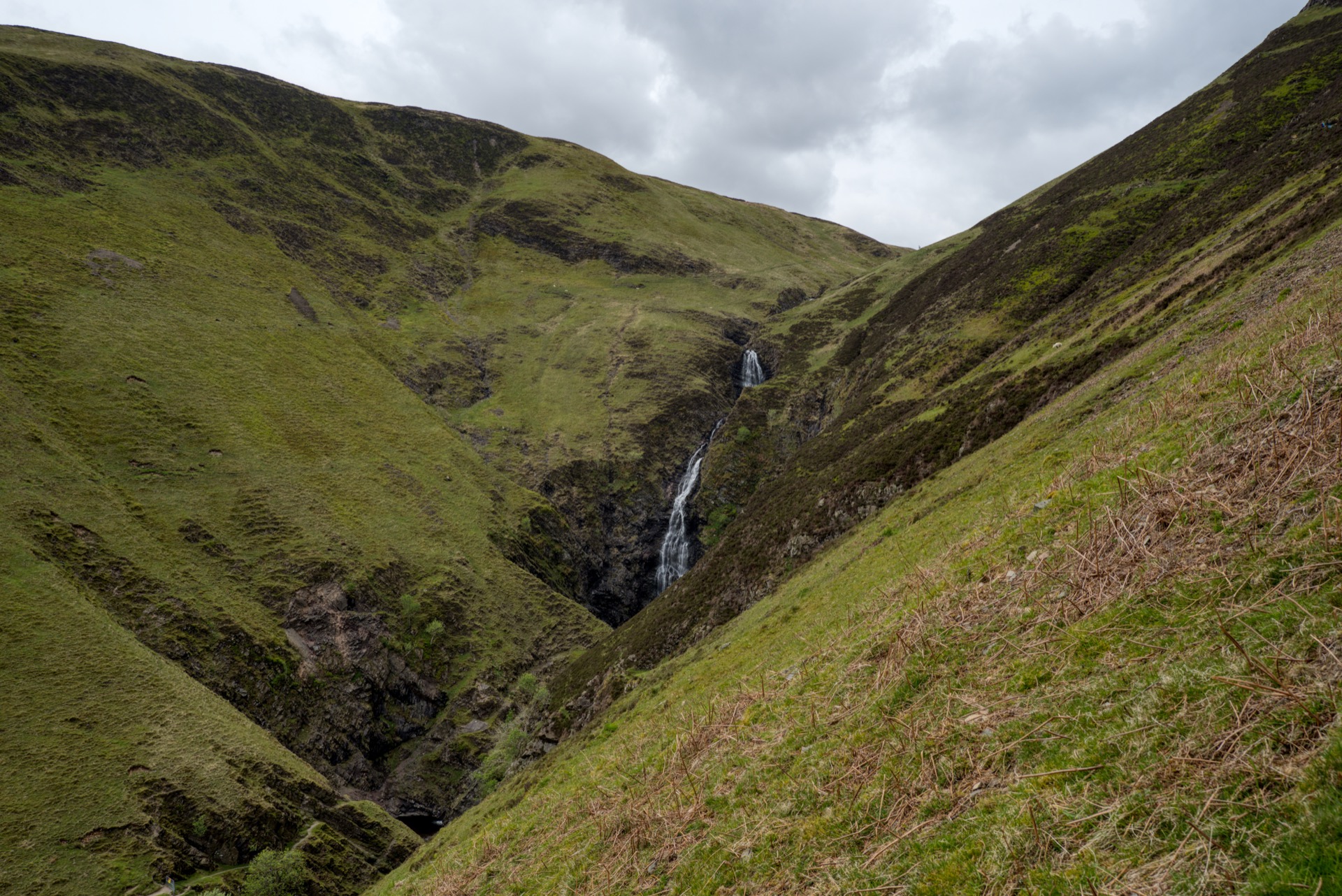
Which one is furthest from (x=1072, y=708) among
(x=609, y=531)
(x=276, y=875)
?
(x=609, y=531)

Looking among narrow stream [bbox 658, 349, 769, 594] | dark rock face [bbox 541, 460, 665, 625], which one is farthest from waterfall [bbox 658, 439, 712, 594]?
dark rock face [bbox 541, 460, 665, 625]

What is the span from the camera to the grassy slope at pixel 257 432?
38.8 m

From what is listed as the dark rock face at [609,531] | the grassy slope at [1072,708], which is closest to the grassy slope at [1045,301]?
the dark rock face at [609,531]

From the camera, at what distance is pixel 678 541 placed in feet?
281

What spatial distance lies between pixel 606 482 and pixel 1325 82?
8610cm

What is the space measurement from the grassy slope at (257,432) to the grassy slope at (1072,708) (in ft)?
113

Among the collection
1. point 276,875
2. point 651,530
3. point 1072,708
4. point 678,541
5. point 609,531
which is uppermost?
point 609,531

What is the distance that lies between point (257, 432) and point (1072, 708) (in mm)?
82932

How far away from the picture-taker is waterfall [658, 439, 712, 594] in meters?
83.1

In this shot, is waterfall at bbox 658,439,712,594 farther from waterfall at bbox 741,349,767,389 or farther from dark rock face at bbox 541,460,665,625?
waterfall at bbox 741,349,767,389

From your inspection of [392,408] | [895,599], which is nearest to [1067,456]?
[895,599]

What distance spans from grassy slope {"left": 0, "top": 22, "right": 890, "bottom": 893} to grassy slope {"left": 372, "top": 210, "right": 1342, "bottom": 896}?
34562 millimetres

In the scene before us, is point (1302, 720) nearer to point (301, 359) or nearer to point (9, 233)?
point (301, 359)

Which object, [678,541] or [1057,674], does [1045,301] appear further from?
[1057,674]
